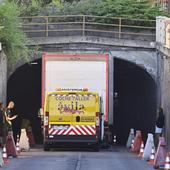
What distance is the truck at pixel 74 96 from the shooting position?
1197 inches

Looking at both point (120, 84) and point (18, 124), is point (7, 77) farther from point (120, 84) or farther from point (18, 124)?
point (120, 84)

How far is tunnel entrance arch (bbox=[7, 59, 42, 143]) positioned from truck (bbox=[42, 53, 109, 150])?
47.4 ft

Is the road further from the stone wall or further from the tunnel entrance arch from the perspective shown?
the tunnel entrance arch

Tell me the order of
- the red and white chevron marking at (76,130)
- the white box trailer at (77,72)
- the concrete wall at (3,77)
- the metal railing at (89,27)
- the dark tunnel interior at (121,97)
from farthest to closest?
the dark tunnel interior at (121,97), the metal railing at (89,27), the concrete wall at (3,77), the white box trailer at (77,72), the red and white chevron marking at (76,130)

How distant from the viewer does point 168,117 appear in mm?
33312

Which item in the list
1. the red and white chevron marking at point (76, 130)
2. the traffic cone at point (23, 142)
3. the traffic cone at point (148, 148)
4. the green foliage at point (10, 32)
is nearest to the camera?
the traffic cone at point (148, 148)

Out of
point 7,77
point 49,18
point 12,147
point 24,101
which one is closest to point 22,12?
point 49,18

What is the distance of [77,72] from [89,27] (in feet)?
31.6

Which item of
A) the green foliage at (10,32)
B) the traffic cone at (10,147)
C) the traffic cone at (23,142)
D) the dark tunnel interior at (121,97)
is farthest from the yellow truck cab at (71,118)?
the dark tunnel interior at (121,97)

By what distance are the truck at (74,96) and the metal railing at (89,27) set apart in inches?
341

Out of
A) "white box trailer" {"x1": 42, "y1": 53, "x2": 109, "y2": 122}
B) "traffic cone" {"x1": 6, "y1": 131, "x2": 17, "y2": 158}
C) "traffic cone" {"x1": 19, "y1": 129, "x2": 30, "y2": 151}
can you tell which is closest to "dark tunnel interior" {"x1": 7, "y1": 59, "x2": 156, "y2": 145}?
"white box trailer" {"x1": 42, "y1": 53, "x2": 109, "y2": 122}

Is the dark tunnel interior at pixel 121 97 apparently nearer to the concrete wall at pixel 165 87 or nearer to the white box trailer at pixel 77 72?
the concrete wall at pixel 165 87

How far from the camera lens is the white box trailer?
31.3 meters

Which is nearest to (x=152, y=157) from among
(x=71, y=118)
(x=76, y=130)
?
(x=76, y=130)
